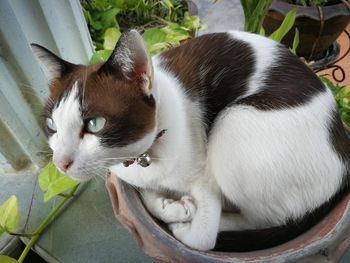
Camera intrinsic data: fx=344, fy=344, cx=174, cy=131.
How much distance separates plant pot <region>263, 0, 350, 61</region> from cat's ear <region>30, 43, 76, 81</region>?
99 cm

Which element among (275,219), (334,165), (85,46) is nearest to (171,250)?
(275,219)

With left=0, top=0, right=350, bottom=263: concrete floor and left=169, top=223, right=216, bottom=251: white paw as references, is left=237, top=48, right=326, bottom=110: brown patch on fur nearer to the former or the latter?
left=169, top=223, right=216, bottom=251: white paw

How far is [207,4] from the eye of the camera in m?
1.69

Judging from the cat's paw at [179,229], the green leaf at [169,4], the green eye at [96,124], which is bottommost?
the cat's paw at [179,229]

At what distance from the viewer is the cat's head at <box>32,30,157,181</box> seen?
0.49m

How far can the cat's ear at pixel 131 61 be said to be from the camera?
45 cm

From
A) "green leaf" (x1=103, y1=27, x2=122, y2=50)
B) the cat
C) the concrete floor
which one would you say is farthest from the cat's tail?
"green leaf" (x1=103, y1=27, x2=122, y2=50)

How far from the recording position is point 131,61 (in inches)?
19.0

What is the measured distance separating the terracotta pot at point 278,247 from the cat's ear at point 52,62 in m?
0.26

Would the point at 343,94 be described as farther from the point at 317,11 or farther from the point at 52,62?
the point at 52,62

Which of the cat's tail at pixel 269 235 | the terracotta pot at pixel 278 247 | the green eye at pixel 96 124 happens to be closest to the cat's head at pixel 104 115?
the green eye at pixel 96 124

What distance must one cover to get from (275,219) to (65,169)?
377 millimetres

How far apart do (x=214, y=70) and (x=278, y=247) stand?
34 centimetres

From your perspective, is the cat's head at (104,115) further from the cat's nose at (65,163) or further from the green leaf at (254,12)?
the green leaf at (254,12)
